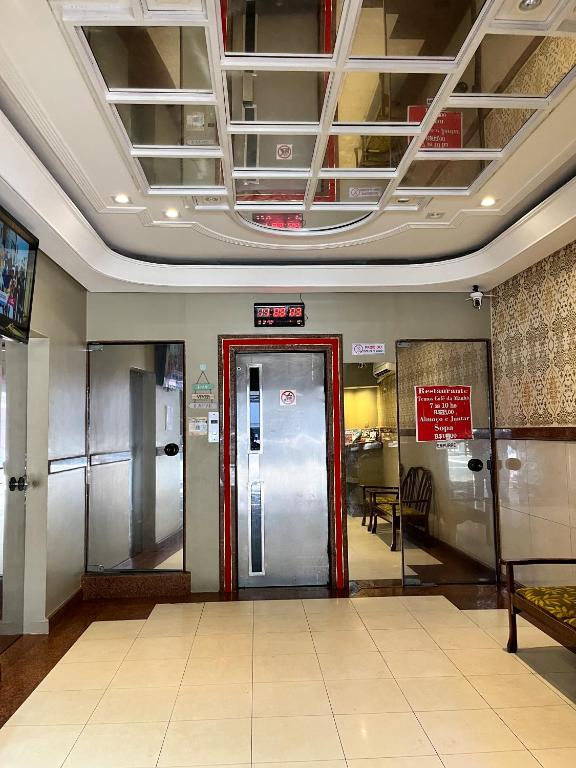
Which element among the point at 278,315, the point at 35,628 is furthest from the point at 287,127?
the point at 35,628

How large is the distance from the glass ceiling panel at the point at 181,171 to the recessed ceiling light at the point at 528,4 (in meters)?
1.82

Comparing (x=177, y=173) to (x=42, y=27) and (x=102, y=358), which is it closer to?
(x=42, y=27)

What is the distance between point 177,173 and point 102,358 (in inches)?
100

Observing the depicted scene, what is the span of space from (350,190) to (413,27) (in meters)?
1.59

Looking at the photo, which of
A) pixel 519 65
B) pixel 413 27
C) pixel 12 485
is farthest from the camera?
pixel 12 485

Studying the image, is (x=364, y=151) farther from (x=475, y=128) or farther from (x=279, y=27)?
(x=279, y=27)

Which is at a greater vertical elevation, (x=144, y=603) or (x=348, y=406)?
(x=348, y=406)

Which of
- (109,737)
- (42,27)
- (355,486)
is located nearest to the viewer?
(42,27)

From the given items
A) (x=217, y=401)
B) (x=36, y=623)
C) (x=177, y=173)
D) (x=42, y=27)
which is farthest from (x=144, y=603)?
(x=42, y=27)

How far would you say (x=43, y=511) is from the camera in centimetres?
479

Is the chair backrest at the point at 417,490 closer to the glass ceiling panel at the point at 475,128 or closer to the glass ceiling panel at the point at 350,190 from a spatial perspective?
the glass ceiling panel at the point at 350,190

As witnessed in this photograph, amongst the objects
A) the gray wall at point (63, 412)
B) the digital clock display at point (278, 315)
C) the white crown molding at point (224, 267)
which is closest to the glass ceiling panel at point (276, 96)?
the white crown molding at point (224, 267)

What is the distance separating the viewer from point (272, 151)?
3627 mm

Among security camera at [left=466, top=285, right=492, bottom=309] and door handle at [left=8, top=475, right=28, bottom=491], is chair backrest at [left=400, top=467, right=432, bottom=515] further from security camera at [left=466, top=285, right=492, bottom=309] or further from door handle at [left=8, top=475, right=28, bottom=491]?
door handle at [left=8, top=475, right=28, bottom=491]
